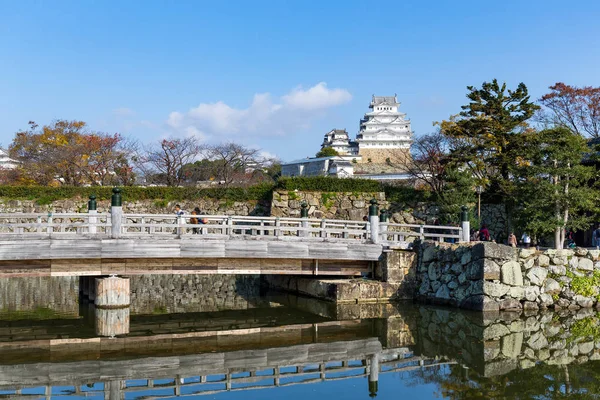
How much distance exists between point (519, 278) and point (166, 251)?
9174mm

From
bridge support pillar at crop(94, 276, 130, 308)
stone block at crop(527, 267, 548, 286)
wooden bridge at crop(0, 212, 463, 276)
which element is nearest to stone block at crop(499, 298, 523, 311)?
stone block at crop(527, 267, 548, 286)

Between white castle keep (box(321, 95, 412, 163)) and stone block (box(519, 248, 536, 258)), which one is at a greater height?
white castle keep (box(321, 95, 412, 163))

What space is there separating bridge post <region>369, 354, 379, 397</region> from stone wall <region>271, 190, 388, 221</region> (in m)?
20.6

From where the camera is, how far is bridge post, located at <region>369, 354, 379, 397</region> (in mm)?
9508

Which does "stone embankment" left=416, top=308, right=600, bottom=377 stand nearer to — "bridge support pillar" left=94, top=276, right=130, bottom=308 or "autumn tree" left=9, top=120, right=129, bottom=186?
"bridge support pillar" left=94, top=276, right=130, bottom=308

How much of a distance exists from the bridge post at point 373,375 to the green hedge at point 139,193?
22.8m

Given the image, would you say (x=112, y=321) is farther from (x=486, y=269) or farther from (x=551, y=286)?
(x=551, y=286)

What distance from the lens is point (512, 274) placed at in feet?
53.5

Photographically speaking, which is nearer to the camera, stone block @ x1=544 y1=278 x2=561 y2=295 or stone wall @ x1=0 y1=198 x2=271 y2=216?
stone block @ x1=544 y1=278 x2=561 y2=295

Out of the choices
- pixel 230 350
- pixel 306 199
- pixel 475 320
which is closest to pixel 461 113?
pixel 306 199

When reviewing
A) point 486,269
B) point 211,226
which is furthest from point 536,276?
point 211,226

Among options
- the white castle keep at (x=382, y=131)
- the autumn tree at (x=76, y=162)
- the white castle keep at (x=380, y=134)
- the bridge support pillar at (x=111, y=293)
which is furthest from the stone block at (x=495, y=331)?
the white castle keep at (x=382, y=131)

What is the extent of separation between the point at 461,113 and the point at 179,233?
17.2 m

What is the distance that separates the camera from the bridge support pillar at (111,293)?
16.0m
